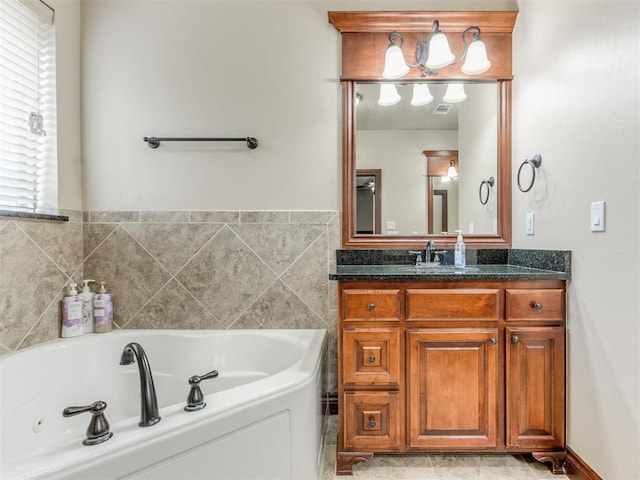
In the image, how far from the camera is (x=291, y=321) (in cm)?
195

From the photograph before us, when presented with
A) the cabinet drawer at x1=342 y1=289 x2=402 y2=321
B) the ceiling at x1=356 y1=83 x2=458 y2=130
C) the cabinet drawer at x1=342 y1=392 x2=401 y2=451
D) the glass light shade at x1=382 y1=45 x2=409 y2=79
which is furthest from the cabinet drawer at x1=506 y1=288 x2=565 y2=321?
the glass light shade at x1=382 y1=45 x2=409 y2=79

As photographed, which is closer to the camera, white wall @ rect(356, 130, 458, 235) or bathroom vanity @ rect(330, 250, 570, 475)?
bathroom vanity @ rect(330, 250, 570, 475)

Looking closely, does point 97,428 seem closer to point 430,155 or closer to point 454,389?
point 454,389

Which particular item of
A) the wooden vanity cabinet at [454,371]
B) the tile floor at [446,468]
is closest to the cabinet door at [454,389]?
the wooden vanity cabinet at [454,371]

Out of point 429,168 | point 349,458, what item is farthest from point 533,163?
point 349,458

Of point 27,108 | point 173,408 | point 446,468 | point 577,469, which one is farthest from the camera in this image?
point 27,108

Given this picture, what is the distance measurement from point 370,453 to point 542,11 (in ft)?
7.80

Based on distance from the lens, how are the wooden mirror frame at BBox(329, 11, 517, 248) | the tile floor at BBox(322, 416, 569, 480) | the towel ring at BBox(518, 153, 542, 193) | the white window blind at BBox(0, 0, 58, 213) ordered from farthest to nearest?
the wooden mirror frame at BBox(329, 11, 517, 248), the towel ring at BBox(518, 153, 542, 193), the white window blind at BBox(0, 0, 58, 213), the tile floor at BBox(322, 416, 569, 480)

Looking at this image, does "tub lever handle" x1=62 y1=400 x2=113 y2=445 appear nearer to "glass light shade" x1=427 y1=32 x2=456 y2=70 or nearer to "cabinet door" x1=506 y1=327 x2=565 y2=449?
"cabinet door" x1=506 y1=327 x2=565 y2=449

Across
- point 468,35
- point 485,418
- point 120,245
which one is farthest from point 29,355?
point 468,35

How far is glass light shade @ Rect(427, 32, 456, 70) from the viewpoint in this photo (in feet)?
5.85

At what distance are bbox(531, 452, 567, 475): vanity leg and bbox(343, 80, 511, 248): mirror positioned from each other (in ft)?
3.57

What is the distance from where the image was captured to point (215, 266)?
1950 millimetres

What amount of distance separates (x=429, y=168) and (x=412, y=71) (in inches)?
23.8
